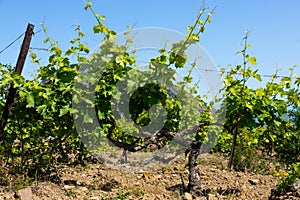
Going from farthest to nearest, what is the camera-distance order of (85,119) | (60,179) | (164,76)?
Result: (60,179)
(164,76)
(85,119)

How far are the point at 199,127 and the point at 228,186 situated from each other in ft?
4.40

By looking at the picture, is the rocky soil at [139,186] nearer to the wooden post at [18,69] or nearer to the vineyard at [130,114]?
the vineyard at [130,114]

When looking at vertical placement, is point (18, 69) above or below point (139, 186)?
above

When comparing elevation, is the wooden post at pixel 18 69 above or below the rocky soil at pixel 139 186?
above

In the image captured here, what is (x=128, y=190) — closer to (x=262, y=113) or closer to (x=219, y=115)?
(x=219, y=115)

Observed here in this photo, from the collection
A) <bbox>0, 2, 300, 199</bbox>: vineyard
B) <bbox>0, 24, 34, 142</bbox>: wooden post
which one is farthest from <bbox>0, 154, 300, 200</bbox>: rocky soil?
<bbox>0, 24, 34, 142</bbox>: wooden post

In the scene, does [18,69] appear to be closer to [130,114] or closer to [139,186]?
[130,114]

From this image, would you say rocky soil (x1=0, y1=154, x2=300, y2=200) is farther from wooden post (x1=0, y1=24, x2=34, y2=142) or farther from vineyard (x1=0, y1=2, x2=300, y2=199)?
wooden post (x1=0, y1=24, x2=34, y2=142)

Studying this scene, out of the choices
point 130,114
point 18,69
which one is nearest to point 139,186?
point 130,114

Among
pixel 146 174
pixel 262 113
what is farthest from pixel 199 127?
pixel 146 174

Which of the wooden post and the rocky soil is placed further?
the rocky soil

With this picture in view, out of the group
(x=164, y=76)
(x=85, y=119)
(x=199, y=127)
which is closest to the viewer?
(x=85, y=119)

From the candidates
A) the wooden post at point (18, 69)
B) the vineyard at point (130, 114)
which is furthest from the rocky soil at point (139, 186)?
the wooden post at point (18, 69)

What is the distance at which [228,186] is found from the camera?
6.79 m
